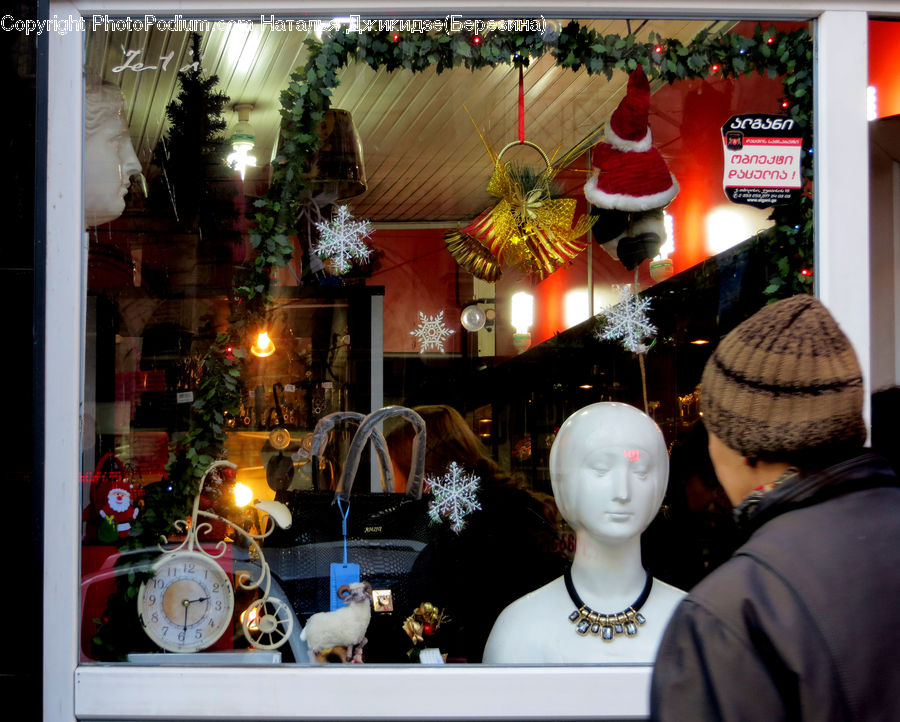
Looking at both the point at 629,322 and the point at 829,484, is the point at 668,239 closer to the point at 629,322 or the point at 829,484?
the point at 629,322

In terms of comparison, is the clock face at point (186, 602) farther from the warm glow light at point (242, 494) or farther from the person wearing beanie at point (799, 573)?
the person wearing beanie at point (799, 573)

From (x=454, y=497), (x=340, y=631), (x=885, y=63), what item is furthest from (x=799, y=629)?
(x=885, y=63)

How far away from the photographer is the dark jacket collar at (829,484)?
118 centimetres

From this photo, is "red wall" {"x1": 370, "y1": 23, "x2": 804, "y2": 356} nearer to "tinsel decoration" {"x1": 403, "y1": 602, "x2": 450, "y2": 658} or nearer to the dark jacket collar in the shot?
"tinsel decoration" {"x1": 403, "y1": 602, "x2": 450, "y2": 658}

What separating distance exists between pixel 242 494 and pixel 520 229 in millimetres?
1398

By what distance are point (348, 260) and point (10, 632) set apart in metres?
1.56

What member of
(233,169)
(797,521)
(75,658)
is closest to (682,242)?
(233,169)

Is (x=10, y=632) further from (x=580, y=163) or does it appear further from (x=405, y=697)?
(x=580, y=163)

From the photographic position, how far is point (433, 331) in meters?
3.11

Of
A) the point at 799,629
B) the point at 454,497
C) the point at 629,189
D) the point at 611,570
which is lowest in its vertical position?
the point at 611,570

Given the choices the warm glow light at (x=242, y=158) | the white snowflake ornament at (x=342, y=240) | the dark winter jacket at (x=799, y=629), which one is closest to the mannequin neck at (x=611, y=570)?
the white snowflake ornament at (x=342, y=240)

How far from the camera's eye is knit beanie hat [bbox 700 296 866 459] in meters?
1.22

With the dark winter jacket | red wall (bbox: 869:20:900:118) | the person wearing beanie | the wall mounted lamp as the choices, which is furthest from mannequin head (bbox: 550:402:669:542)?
red wall (bbox: 869:20:900:118)

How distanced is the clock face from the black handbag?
19cm
